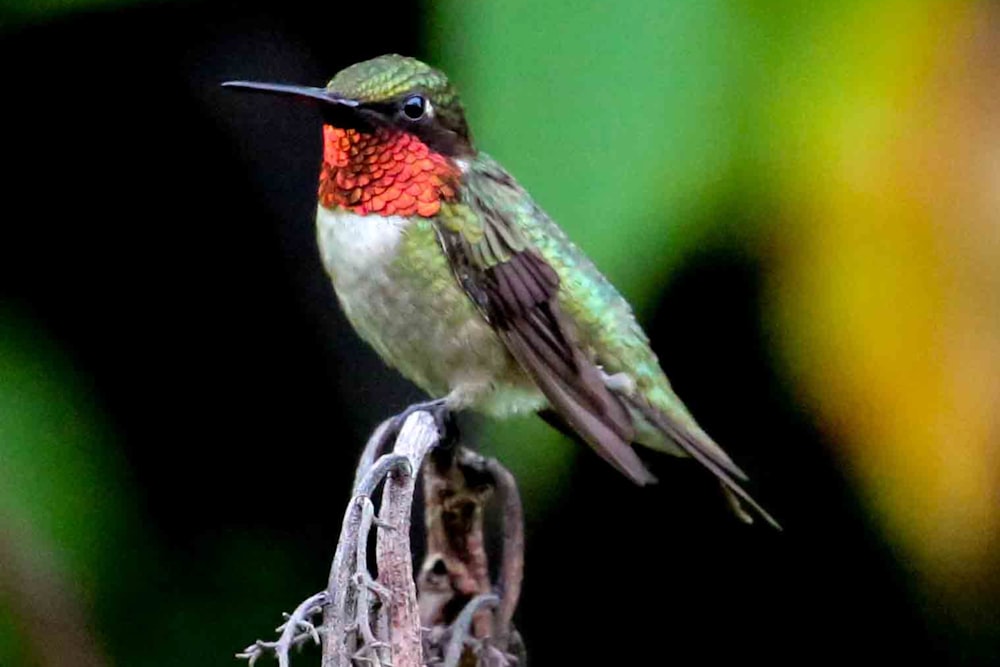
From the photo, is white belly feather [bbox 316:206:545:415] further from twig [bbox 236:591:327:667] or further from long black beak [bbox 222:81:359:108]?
twig [bbox 236:591:327:667]

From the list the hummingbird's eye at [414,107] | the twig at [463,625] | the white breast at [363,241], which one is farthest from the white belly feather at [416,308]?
the twig at [463,625]

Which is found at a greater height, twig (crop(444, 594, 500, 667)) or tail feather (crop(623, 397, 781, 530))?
twig (crop(444, 594, 500, 667))

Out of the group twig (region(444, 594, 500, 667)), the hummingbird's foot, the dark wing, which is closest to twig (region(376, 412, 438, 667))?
twig (region(444, 594, 500, 667))

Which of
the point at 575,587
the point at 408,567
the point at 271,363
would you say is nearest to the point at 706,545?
the point at 575,587

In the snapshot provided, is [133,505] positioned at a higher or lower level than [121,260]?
lower

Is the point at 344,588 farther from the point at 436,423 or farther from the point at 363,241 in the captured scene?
the point at 363,241

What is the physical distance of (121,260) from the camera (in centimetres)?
251

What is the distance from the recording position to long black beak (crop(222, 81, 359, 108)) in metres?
1.44

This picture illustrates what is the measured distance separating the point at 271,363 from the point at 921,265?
1.17 m

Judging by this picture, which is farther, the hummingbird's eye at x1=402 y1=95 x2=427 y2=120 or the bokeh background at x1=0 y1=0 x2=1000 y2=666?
the hummingbird's eye at x1=402 y1=95 x2=427 y2=120

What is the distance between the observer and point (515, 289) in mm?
1789

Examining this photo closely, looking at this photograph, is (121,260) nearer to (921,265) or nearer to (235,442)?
(235,442)

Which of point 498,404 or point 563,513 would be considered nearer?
point 498,404

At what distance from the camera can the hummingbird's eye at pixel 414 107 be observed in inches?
67.1
